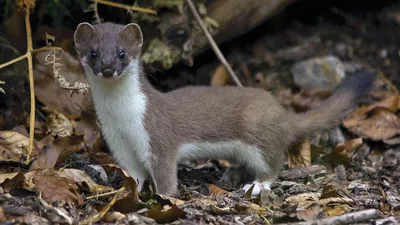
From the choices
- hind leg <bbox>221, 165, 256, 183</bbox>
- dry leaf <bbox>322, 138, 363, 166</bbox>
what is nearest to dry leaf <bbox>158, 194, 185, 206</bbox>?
hind leg <bbox>221, 165, 256, 183</bbox>

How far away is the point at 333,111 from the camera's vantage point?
18.7 feet

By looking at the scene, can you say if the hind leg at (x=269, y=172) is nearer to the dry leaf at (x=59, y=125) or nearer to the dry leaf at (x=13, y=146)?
the dry leaf at (x=59, y=125)

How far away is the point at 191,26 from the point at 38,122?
5.54ft

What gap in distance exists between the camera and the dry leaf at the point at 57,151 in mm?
4984

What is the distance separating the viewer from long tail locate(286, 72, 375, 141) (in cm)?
559

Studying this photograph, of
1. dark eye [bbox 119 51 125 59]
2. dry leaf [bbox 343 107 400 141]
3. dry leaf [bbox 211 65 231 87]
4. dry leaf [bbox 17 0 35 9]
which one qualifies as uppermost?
dry leaf [bbox 17 0 35 9]

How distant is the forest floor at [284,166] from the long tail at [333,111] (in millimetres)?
344

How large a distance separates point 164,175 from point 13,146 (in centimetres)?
126

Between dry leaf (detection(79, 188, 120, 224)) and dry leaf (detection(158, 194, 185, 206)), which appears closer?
dry leaf (detection(79, 188, 120, 224))

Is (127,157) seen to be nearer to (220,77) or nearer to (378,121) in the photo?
(220,77)

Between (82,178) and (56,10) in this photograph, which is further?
(56,10)

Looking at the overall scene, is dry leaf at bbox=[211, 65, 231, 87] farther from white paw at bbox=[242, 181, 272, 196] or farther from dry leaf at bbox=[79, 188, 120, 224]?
dry leaf at bbox=[79, 188, 120, 224]

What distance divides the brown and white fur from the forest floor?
0.21 m

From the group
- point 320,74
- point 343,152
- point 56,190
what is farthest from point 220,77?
point 56,190
